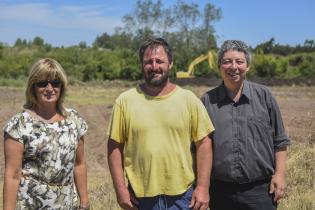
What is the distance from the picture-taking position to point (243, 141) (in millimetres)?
3449

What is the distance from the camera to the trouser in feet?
11.4

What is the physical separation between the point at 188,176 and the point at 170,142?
24 centimetres

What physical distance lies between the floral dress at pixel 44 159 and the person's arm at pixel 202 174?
73cm

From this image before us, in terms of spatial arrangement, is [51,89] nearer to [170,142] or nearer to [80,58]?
[170,142]

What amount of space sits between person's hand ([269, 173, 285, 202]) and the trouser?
0.03 metres

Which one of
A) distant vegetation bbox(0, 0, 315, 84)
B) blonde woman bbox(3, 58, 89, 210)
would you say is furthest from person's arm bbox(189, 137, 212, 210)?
distant vegetation bbox(0, 0, 315, 84)

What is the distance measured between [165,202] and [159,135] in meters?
0.40

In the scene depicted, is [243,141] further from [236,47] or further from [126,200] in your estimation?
[126,200]

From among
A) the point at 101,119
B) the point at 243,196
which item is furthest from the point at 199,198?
the point at 101,119

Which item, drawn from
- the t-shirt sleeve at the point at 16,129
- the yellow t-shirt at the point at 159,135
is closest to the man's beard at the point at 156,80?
the yellow t-shirt at the point at 159,135

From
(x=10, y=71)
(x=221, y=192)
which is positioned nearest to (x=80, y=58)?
(x=10, y=71)

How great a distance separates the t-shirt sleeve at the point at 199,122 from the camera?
3.20 meters

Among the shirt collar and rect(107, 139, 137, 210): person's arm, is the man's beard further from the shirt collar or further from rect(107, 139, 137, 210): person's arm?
the shirt collar

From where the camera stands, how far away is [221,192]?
3521 millimetres
